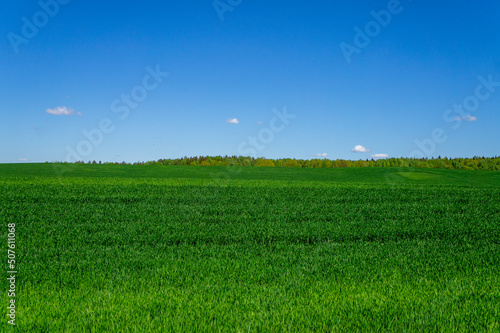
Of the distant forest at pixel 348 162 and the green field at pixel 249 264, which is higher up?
the distant forest at pixel 348 162

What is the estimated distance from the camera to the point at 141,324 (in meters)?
3.59

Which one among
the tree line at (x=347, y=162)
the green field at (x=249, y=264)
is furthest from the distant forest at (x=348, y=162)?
the green field at (x=249, y=264)

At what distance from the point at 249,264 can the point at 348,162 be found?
31961 mm

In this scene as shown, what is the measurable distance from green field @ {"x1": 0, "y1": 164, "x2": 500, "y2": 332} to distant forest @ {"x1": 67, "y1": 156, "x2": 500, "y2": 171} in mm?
22853

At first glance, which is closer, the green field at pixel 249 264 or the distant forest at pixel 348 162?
the green field at pixel 249 264

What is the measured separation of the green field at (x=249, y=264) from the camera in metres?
3.76

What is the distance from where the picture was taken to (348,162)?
3588 cm

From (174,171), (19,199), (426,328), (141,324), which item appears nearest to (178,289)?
(141,324)

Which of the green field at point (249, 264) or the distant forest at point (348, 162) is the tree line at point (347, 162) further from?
the green field at point (249, 264)

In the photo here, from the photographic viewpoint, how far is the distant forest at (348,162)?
3394 cm

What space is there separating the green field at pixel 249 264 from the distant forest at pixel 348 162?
2285cm

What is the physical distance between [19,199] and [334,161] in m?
29.7

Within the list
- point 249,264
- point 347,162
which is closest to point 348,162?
point 347,162

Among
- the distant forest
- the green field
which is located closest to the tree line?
the distant forest
